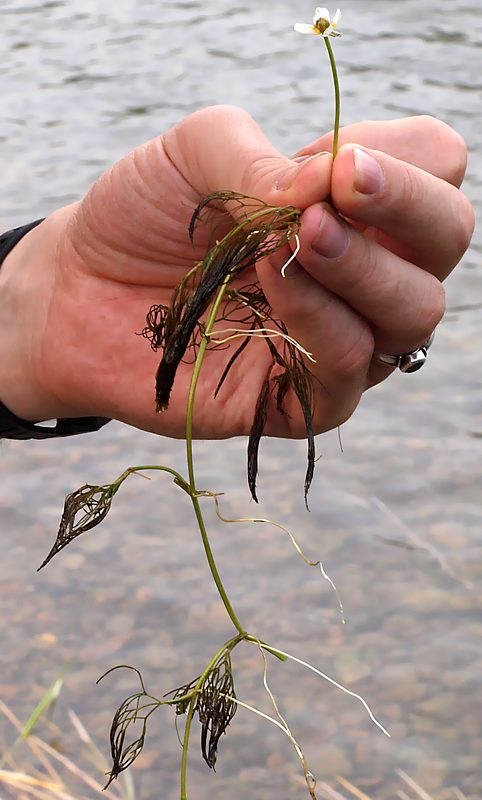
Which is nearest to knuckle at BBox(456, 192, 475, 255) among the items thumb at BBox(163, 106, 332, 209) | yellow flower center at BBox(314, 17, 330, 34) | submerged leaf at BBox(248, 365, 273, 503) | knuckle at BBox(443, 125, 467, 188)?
knuckle at BBox(443, 125, 467, 188)

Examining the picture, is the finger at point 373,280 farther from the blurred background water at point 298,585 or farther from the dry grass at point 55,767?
the blurred background water at point 298,585

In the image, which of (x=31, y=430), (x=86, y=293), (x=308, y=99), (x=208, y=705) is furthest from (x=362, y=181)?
(x=308, y=99)

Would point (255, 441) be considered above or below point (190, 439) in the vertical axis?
below

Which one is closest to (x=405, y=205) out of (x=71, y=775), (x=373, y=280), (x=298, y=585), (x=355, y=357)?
(x=373, y=280)

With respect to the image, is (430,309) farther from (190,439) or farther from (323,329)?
(190,439)

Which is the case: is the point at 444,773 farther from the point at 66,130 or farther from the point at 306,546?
the point at 66,130

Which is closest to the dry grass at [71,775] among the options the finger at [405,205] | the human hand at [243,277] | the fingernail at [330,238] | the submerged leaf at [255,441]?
the human hand at [243,277]
